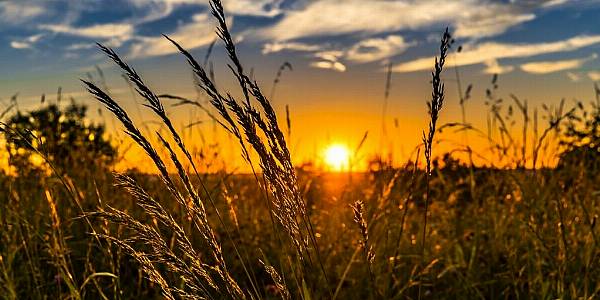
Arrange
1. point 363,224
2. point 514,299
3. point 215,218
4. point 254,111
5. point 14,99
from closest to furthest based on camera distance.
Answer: point 254,111, point 363,224, point 514,299, point 14,99, point 215,218

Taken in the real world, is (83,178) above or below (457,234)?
above

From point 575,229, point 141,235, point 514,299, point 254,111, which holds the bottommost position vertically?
point 514,299

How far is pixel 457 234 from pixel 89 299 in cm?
240

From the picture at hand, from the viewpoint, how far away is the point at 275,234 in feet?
12.2

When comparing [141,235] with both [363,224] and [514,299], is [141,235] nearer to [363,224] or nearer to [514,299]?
Answer: [363,224]

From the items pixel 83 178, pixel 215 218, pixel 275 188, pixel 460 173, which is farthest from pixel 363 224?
pixel 460 173

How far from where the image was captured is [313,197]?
22.1ft

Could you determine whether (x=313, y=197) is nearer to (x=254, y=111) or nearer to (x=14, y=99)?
(x=14, y=99)

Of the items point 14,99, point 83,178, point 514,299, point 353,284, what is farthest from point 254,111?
point 83,178

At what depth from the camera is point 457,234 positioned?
4445 mm

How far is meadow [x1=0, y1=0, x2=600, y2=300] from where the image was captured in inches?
55.4

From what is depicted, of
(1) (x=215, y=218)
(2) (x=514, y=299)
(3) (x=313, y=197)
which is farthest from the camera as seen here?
(3) (x=313, y=197)

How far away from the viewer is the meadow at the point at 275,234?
55.4 inches

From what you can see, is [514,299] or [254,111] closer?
[254,111]
